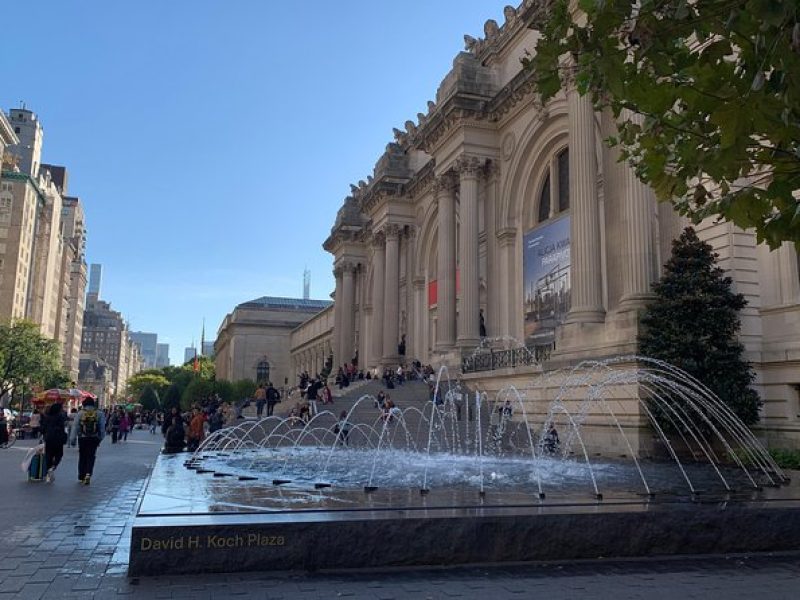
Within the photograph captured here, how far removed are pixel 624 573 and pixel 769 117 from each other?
430 cm

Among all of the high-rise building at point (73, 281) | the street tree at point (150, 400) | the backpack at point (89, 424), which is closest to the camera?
the backpack at point (89, 424)

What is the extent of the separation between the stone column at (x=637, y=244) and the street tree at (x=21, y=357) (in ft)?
179

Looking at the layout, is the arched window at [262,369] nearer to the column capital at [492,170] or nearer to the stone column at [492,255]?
the stone column at [492,255]

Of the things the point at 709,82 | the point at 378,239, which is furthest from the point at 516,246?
the point at 709,82

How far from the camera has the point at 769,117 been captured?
4582mm

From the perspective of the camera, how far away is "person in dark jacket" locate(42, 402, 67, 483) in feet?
46.0

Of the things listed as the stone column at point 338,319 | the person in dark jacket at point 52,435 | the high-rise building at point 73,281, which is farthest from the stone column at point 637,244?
the high-rise building at point 73,281

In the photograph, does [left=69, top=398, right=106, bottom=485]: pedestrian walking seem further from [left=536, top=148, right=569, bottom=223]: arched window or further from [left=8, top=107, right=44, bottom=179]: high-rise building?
[left=8, top=107, right=44, bottom=179]: high-rise building

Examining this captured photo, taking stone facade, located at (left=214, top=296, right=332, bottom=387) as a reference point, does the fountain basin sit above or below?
below

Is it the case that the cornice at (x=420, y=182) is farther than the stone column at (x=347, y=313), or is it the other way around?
the stone column at (x=347, y=313)

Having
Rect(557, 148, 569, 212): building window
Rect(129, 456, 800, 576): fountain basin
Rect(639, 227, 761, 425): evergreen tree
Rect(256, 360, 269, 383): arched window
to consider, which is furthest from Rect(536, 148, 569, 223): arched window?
Rect(256, 360, 269, 383): arched window

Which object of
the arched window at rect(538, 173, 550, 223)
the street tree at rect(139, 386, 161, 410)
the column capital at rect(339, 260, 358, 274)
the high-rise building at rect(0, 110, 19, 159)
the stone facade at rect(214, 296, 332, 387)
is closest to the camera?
the arched window at rect(538, 173, 550, 223)

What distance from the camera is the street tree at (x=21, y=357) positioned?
199ft

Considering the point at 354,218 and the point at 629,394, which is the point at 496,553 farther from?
the point at 354,218
